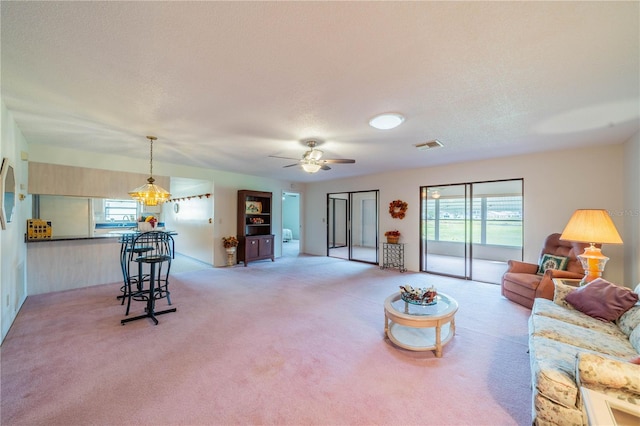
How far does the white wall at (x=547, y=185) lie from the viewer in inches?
152

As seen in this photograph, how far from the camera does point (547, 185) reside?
14.4ft

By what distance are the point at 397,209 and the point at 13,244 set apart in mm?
6606

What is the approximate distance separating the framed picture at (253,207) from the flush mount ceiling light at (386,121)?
475 cm

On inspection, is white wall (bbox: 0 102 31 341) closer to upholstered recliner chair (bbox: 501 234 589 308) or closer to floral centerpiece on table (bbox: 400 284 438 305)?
floral centerpiece on table (bbox: 400 284 438 305)

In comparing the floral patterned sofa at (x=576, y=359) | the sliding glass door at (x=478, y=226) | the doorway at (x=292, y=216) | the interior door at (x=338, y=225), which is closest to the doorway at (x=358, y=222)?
the interior door at (x=338, y=225)

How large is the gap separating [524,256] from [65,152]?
8379 millimetres

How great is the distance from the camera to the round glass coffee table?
242 centimetres

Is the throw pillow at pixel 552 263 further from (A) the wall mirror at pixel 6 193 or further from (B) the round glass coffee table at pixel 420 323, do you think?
(A) the wall mirror at pixel 6 193

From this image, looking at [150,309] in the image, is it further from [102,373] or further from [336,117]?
[336,117]

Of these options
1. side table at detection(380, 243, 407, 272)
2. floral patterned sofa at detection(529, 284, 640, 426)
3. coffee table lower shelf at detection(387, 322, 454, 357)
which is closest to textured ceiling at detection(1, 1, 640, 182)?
floral patterned sofa at detection(529, 284, 640, 426)

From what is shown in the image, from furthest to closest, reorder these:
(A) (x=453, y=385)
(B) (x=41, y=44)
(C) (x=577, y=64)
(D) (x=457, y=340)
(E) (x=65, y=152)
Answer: (E) (x=65, y=152) < (D) (x=457, y=340) < (A) (x=453, y=385) < (C) (x=577, y=64) < (B) (x=41, y=44)

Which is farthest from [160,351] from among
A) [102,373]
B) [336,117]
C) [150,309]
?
[336,117]

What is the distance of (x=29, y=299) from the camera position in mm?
3881

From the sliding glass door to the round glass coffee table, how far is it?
130 inches
